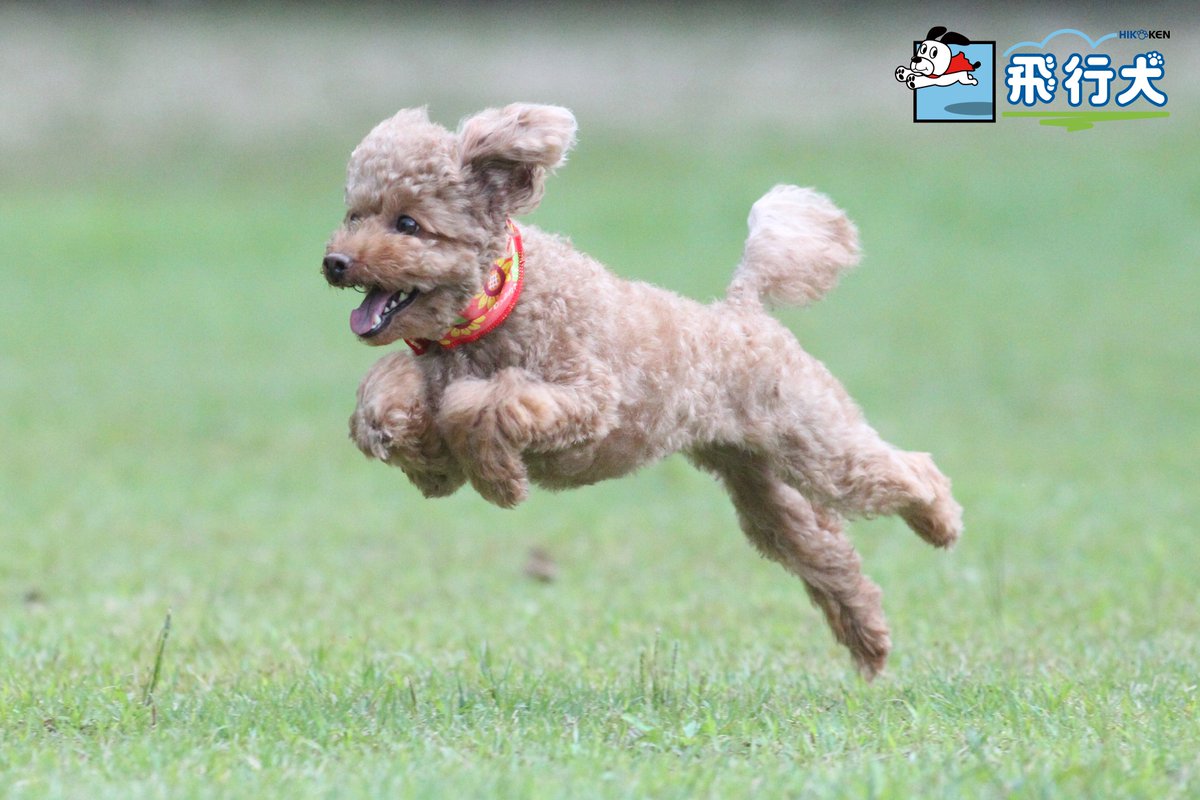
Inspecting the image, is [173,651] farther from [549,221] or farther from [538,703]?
[549,221]

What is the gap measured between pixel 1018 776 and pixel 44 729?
9.80 ft

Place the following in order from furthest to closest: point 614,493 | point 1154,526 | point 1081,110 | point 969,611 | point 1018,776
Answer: point 1081,110
point 614,493
point 1154,526
point 969,611
point 1018,776

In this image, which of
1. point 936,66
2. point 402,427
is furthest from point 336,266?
point 936,66

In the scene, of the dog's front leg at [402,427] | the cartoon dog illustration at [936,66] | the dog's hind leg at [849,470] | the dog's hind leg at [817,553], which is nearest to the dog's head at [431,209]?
the dog's front leg at [402,427]

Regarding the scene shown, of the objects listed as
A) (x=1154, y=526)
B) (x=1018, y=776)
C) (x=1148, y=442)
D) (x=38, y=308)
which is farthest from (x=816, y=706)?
(x=38, y=308)

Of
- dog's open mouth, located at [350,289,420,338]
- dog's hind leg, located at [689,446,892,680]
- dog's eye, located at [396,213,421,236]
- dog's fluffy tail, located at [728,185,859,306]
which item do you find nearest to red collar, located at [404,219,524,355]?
dog's open mouth, located at [350,289,420,338]

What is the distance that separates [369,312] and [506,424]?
544 millimetres

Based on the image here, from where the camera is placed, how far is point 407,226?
496 cm

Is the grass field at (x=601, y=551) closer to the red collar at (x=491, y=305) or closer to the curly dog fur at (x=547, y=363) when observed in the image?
the curly dog fur at (x=547, y=363)

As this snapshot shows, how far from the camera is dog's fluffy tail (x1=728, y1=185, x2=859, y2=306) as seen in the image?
625 cm

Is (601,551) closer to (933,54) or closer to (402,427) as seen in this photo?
(933,54)

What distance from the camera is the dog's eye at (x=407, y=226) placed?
16.3ft

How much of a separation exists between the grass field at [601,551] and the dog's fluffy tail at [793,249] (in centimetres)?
148

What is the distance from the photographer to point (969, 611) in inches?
317
